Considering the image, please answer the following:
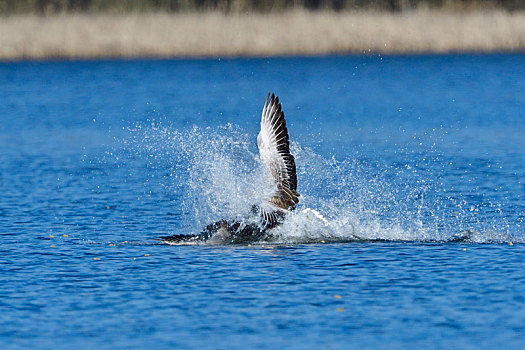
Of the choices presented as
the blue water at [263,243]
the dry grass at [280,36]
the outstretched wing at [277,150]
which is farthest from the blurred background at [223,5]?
the outstretched wing at [277,150]

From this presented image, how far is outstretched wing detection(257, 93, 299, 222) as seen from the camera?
48.5ft

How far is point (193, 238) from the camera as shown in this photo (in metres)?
15.3

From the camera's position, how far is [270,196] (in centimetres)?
1511

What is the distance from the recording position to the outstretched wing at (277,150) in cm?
1477

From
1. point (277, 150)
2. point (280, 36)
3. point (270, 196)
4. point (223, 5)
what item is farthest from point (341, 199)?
point (223, 5)

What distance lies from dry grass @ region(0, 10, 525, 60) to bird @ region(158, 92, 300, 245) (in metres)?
32.9

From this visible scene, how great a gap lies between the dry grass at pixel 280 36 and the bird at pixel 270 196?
32.9m

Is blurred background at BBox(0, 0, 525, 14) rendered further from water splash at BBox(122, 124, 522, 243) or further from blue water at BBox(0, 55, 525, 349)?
water splash at BBox(122, 124, 522, 243)

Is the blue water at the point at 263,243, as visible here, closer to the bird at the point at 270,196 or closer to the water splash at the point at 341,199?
the water splash at the point at 341,199

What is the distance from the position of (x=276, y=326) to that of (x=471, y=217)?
7.43m

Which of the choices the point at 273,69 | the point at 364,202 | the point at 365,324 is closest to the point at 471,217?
the point at 364,202

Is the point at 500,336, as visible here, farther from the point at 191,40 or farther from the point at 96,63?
the point at 96,63

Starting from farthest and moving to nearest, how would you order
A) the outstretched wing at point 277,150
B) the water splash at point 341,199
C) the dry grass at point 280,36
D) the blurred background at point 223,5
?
the blurred background at point 223,5, the dry grass at point 280,36, the water splash at point 341,199, the outstretched wing at point 277,150

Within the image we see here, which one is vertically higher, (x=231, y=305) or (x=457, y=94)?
(x=457, y=94)
